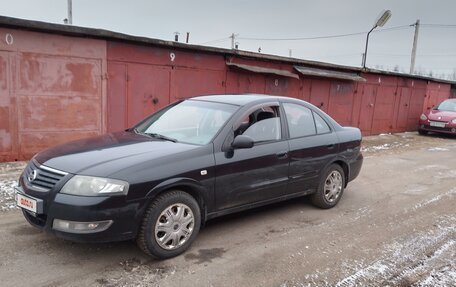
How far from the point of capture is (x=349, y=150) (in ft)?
19.0

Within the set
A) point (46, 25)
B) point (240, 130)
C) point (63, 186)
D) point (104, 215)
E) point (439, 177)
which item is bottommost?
point (439, 177)

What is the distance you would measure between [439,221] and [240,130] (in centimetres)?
297

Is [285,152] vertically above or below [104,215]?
above

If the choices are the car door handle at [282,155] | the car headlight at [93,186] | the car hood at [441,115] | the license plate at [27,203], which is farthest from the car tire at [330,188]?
the car hood at [441,115]

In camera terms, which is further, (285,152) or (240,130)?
(285,152)

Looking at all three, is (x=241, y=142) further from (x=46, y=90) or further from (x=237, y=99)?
(x=46, y=90)

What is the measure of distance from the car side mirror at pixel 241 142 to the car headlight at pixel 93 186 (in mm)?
1265

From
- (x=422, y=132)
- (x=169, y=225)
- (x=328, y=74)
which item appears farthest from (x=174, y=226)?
(x=422, y=132)

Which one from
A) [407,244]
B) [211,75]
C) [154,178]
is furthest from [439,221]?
[211,75]

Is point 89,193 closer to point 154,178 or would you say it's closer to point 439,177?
point 154,178

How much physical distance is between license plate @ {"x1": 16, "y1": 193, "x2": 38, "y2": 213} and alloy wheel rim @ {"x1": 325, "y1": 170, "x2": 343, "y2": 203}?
366cm

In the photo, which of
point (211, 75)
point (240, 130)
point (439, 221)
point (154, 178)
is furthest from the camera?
point (211, 75)

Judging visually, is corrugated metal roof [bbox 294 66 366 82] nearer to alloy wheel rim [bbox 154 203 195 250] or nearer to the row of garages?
the row of garages

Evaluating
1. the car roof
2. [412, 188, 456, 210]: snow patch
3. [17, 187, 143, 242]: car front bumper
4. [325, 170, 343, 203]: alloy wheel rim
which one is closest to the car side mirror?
the car roof
